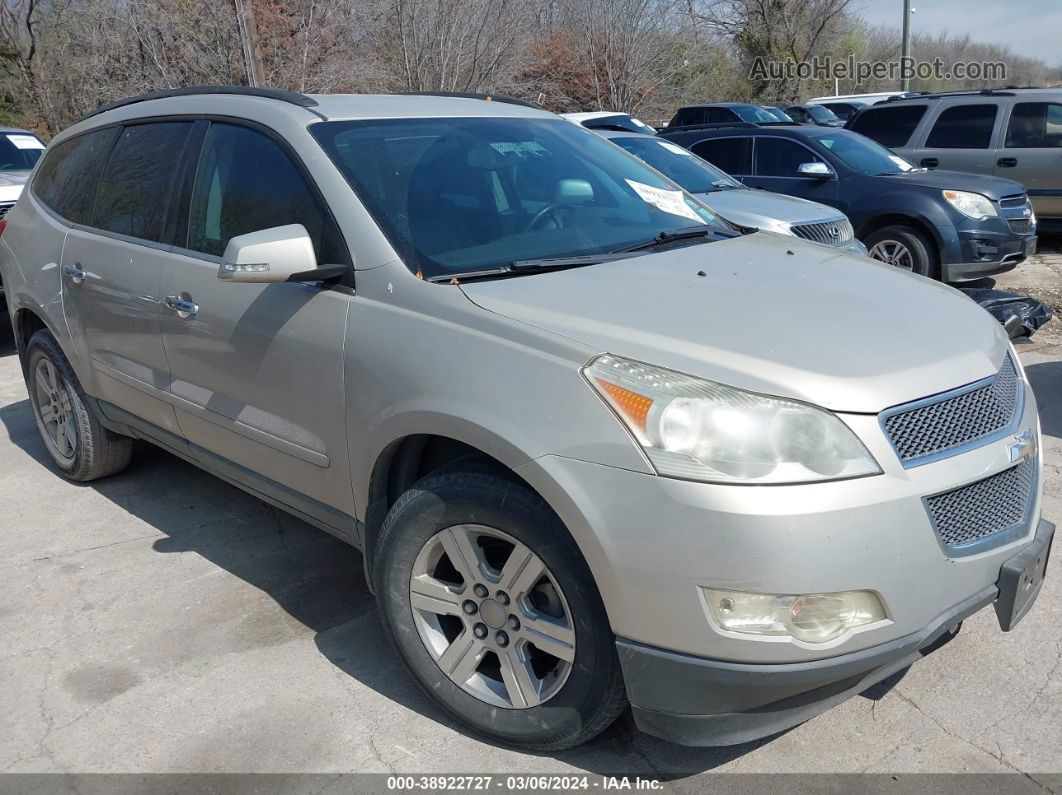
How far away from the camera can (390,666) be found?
3.29 metres

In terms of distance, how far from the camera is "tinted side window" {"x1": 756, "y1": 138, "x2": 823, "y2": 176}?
982cm

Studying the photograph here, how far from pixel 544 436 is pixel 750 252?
4.35 ft

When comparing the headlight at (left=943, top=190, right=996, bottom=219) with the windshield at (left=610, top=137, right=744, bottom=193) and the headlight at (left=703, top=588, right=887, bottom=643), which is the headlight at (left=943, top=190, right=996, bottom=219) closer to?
the windshield at (left=610, top=137, right=744, bottom=193)

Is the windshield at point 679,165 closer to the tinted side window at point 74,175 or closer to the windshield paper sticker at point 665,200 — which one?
the windshield paper sticker at point 665,200

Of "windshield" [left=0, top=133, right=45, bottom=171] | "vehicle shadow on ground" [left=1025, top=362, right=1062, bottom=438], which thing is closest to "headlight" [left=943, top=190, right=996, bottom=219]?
"vehicle shadow on ground" [left=1025, top=362, right=1062, bottom=438]

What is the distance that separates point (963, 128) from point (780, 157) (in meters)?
3.09

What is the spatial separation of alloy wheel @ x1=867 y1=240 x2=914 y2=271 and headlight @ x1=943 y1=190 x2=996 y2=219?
1.85 ft

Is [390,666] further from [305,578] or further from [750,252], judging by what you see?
[750,252]

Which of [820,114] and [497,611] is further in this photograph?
[820,114]

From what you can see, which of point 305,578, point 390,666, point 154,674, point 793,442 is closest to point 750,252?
point 793,442

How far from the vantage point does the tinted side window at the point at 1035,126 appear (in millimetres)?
11062

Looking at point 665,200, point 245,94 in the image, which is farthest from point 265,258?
point 665,200

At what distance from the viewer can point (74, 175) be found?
4.65 meters

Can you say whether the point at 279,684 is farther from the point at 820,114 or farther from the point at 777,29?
the point at 777,29
